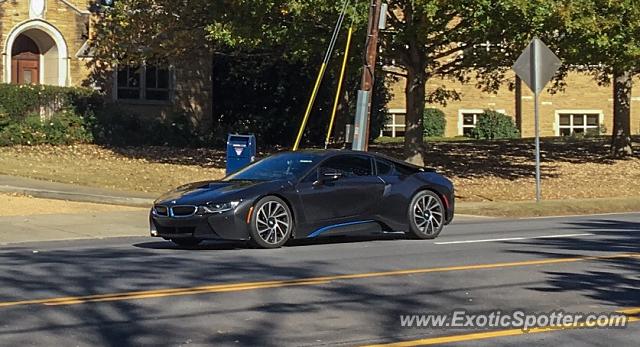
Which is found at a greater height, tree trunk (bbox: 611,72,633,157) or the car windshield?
tree trunk (bbox: 611,72,633,157)

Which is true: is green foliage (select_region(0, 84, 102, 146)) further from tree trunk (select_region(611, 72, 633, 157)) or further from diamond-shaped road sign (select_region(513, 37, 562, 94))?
tree trunk (select_region(611, 72, 633, 157))

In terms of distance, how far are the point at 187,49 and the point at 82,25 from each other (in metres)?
6.07

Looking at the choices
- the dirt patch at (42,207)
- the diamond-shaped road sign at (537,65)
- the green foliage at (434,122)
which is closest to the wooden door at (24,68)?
the dirt patch at (42,207)

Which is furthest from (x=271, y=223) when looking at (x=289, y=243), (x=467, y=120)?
(x=467, y=120)

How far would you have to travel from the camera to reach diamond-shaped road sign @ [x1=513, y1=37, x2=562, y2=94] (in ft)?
69.1

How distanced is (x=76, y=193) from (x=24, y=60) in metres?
15.3

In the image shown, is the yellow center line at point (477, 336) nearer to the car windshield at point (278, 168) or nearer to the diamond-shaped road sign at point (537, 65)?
the car windshield at point (278, 168)

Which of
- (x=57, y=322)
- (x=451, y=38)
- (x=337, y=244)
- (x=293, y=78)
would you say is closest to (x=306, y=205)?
(x=337, y=244)

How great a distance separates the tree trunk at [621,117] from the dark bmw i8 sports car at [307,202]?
1914cm

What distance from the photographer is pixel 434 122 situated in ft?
151

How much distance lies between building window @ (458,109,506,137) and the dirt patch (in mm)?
29526

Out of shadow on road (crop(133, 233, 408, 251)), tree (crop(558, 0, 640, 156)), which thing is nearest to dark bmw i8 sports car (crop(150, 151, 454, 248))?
shadow on road (crop(133, 233, 408, 251))

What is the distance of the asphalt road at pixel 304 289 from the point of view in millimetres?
8031

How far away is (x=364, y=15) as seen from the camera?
2292cm
